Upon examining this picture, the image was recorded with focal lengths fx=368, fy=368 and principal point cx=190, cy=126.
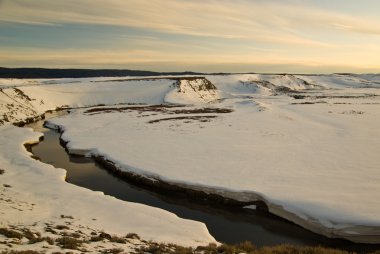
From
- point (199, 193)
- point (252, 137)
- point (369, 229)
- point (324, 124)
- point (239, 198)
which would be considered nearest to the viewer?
point (369, 229)

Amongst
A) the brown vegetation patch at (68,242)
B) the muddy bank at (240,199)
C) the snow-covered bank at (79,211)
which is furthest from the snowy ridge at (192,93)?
the brown vegetation patch at (68,242)

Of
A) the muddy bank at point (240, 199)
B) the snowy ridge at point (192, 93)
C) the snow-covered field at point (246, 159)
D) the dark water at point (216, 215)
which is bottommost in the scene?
the dark water at point (216, 215)

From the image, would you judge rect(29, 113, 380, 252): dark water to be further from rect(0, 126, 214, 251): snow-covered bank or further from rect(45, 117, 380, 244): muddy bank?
rect(0, 126, 214, 251): snow-covered bank

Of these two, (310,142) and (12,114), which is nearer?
(310,142)

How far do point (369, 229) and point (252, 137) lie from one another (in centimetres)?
2057

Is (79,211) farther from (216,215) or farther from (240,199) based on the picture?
(240,199)

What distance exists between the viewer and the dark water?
50.6 feet

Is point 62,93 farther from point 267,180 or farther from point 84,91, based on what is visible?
point 267,180

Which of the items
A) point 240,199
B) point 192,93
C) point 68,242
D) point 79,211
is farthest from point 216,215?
point 192,93

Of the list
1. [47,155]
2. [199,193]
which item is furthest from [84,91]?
[199,193]

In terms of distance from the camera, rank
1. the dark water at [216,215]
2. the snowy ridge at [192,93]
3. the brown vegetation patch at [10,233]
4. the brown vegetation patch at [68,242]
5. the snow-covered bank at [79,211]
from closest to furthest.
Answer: the brown vegetation patch at [68,242] < the brown vegetation patch at [10,233] < the snow-covered bank at [79,211] < the dark water at [216,215] < the snowy ridge at [192,93]

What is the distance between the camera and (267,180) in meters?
21.0

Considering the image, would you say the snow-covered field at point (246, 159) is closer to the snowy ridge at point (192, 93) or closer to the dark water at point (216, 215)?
the dark water at point (216, 215)

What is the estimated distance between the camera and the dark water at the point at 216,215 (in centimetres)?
1541
